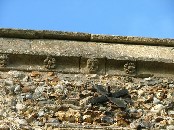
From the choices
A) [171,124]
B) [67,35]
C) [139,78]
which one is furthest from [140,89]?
[67,35]

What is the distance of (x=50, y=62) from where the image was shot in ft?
25.8

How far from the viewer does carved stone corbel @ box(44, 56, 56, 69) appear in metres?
7.84

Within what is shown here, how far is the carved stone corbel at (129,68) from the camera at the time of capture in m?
8.01

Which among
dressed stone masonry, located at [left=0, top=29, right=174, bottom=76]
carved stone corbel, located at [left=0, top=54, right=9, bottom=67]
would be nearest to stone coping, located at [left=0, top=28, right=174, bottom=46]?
dressed stone masonry, located at [left=0, top=29, right=174, bottom=76]

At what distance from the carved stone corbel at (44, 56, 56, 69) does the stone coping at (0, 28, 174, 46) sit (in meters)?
0.57

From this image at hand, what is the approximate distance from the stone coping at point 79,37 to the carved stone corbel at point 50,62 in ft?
1.86

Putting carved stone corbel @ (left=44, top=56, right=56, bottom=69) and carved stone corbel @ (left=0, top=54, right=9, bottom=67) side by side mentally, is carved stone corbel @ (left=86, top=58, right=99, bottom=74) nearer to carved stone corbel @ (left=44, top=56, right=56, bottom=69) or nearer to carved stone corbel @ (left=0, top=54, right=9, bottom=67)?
carved stone corbel @ (left=44, top=56, right=56, bottom=69)

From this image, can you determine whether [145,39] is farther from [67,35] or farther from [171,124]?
[171,124]

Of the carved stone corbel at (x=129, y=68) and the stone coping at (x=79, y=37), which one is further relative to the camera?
the stone coping at (x=79, y=37)

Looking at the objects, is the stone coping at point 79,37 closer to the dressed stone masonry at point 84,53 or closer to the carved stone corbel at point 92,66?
the dressed stone masonry at point 84,53

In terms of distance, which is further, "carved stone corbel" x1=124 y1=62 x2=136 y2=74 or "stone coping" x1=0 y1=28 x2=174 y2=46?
"stone coping" x1=0 y1=28 x2=174 y2=46

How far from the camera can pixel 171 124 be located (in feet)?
23.5

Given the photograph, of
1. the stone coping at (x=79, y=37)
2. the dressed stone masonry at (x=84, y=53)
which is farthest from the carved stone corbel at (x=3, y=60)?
the stone coping at (x=79, y=37)

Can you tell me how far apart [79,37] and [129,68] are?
0.96 meters
